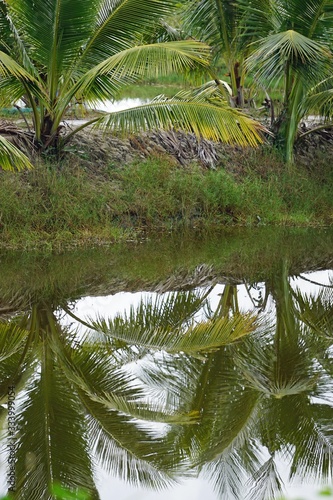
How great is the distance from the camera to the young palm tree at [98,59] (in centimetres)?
970

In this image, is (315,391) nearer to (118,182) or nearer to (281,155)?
(118,182)

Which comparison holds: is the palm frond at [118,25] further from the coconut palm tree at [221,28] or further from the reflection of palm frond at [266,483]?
the reflection of palm frond at [266,483]

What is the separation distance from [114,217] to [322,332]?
5.75m

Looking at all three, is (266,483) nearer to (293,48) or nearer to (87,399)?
(87,399)

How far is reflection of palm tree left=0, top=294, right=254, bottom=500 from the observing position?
3.90 meters

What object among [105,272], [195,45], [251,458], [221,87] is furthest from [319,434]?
[221,87]

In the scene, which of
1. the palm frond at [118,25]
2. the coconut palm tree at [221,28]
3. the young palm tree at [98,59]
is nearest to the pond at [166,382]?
the young palm tree at [98,59]

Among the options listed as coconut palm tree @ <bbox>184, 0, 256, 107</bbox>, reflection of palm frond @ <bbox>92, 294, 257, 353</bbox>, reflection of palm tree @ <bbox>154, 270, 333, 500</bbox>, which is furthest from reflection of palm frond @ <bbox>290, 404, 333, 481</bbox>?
coconut palm tree @ <bbox>184, 0, 256, 107</bbox>

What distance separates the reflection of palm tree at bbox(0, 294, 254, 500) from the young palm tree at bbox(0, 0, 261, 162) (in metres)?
A: 3.59

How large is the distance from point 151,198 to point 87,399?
7.45 meters

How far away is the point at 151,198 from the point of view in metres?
12.0

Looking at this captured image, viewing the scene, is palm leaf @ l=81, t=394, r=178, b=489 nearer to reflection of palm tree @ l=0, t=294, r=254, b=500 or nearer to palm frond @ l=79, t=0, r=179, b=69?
reflection of palm tree @ l=0, t=294, r=254, b=500

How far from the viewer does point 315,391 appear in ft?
16.3

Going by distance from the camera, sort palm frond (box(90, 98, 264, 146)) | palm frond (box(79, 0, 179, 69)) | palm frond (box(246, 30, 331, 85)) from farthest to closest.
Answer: palm frond (box(246, 30, 331, 85)), palm frond (box(79, 0, 179, 69)), palm frond (box(90, 98, 264, 146))
